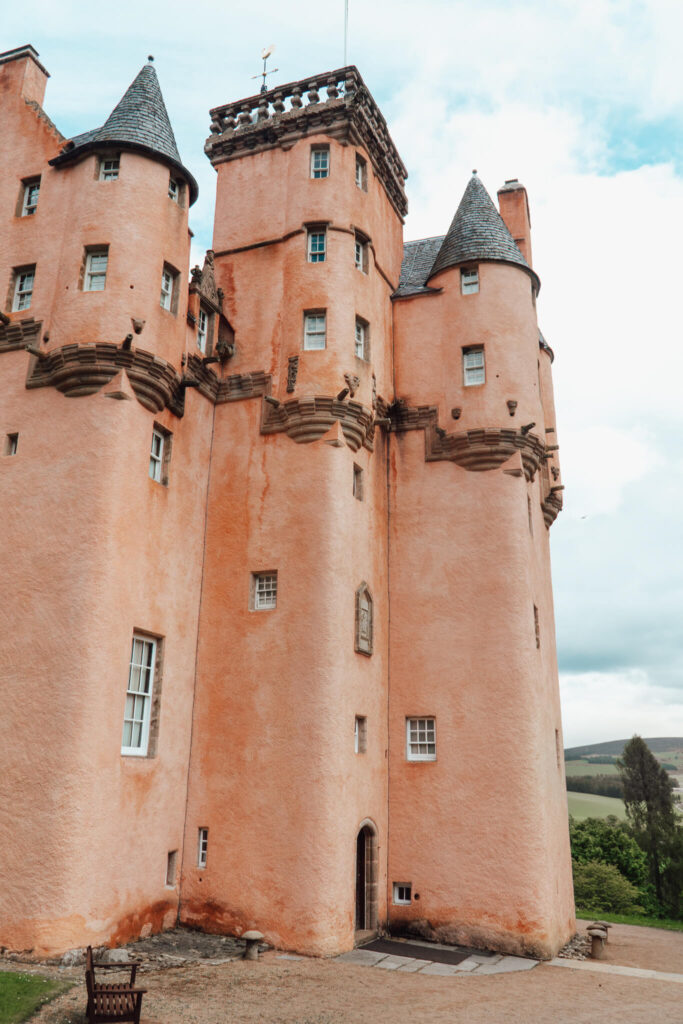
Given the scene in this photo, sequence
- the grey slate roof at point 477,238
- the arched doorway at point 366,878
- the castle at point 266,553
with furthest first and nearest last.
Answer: the grey slate roof at point 477,238
the arched doorway at point 366,878
the castle at point 266,553

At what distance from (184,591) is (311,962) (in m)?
10.1

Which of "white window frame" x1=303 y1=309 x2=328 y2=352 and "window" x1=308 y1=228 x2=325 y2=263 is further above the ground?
"window" x1=308 y1=228 x2=325 y2=263

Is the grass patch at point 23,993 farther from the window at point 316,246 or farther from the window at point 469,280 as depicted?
the window at point 469,280

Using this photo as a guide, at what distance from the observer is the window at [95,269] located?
21.5 metres

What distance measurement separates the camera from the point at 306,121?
1084 inches

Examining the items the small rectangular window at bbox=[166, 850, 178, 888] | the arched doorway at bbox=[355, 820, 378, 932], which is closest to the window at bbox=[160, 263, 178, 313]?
the small rectangular window at bbox=[166, 850, 178, 888]

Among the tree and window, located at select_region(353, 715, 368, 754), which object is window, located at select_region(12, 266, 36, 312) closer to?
window, located at select_region(353, 715, 368, 754)

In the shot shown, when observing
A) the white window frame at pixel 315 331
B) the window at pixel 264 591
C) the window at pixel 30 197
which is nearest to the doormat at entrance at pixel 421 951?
the window at pixel 264 591

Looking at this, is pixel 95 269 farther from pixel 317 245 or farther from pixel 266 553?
pixel 266 553

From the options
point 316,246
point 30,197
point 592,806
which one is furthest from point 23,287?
point 592,806

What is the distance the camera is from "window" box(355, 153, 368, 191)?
27.8 m

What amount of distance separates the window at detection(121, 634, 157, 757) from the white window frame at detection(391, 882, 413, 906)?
8.84 meters

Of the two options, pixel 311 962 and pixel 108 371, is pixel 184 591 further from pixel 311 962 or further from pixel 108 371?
pixel 311 962

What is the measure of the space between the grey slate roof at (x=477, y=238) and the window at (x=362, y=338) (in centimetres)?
434
